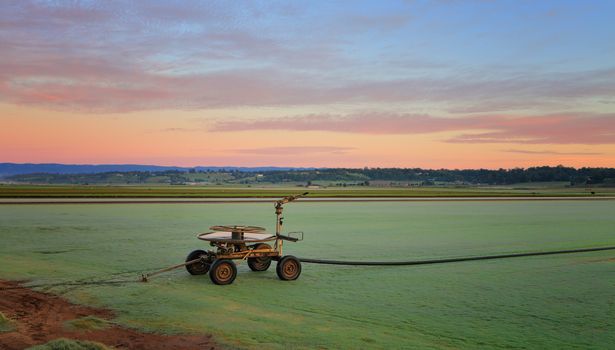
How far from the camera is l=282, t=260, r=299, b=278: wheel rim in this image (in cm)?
1366

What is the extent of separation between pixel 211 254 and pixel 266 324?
468cm

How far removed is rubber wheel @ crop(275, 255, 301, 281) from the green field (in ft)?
0.66

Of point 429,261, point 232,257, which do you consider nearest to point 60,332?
point 232,257

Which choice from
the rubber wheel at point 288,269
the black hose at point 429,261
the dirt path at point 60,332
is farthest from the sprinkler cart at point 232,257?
the dirt path at point 60,332

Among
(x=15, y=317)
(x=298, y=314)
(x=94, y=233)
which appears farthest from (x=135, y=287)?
(x=94, y=233)

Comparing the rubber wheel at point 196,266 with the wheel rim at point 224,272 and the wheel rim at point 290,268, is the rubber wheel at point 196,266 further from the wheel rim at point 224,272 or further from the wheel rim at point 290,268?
the wheel rim at point 290,268

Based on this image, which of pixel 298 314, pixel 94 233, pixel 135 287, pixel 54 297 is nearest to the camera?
pixel 298 314

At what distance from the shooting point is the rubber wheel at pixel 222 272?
13.0m

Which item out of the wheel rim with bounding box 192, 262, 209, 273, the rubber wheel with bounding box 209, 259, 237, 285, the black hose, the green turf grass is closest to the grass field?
the black hose

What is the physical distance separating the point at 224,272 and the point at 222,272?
0.17 feet

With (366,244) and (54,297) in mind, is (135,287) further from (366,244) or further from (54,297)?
(366,244)

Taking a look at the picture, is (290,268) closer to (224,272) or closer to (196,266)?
(224,272)

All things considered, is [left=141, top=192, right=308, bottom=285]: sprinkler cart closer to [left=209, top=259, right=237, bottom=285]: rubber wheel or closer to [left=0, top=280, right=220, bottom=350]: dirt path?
[left=209, top=259, right=237, bottom=285]: rubber wheel

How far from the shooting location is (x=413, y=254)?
1873 centimetres
